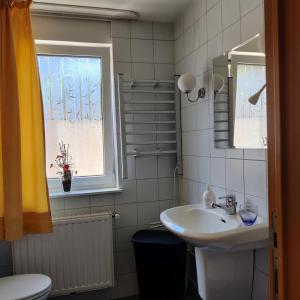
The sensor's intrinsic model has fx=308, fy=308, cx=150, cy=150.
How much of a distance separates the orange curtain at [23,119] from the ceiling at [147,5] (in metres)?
0.31

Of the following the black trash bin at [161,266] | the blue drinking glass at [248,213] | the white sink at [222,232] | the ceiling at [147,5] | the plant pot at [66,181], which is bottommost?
the black trash bin at [161,266]

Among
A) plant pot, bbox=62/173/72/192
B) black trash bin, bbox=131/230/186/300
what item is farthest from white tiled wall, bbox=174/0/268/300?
plant pot, bbox=62/173/72/192

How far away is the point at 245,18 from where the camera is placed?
1637mm

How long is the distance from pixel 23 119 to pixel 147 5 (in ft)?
3.92

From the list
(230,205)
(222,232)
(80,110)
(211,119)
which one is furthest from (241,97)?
(80,110)

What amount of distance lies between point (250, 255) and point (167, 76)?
1.53 meters

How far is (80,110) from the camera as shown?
96.1 inches

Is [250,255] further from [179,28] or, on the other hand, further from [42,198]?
[179,28]

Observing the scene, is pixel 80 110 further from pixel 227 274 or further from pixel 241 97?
pixel 227 274

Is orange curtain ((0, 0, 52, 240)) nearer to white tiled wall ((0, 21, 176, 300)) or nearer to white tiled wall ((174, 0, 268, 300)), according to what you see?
white tiled wall ((0, 21, 176, 300))

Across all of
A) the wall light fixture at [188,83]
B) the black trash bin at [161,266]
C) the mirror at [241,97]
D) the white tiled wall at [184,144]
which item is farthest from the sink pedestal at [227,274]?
the wall light fixture at [188,83]

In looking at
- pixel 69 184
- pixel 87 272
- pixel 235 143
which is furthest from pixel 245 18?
pixel 87 272

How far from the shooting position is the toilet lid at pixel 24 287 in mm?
1710

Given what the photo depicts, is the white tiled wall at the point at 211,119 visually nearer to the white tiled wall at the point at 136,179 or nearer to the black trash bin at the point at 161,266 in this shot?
the white tiled wall at the point at 136,179
